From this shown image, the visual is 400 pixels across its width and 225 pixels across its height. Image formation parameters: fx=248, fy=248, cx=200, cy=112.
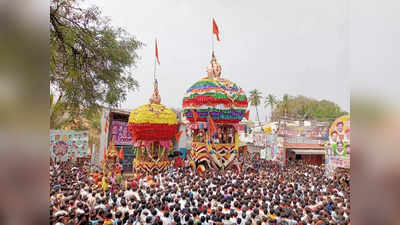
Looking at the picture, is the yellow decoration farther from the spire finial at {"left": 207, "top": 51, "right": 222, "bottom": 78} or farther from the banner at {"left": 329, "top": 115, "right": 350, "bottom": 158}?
the banner at {"left": 329, "top": 115, "right": 350, "bottom": 158}

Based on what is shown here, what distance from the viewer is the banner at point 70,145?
11298 millimetres

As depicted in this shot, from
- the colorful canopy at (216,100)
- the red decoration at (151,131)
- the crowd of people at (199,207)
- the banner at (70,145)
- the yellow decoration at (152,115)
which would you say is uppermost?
the colorful canopy at (216,100)

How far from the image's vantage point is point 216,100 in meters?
10.1

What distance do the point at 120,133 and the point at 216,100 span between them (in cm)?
794

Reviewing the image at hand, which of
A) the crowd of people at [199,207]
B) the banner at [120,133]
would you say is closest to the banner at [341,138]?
the crowd of people at [199,207]

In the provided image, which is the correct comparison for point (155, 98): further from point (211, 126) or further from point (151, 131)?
point (211, 126)

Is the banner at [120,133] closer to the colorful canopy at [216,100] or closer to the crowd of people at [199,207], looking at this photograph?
the colorful canopy at [216,100]

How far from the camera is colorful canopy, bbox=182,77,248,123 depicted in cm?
1018

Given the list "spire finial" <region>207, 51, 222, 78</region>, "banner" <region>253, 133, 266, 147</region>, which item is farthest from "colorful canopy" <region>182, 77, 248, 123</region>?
"banner" <region>253, 133, 266, 147</region>

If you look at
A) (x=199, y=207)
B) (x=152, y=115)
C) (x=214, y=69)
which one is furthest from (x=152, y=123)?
(x=199, y=207)

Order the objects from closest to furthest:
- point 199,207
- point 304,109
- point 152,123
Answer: point 199,207 → point 152,123 → point 304,109

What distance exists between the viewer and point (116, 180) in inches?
341

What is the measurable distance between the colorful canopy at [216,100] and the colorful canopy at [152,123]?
99 centimetres
